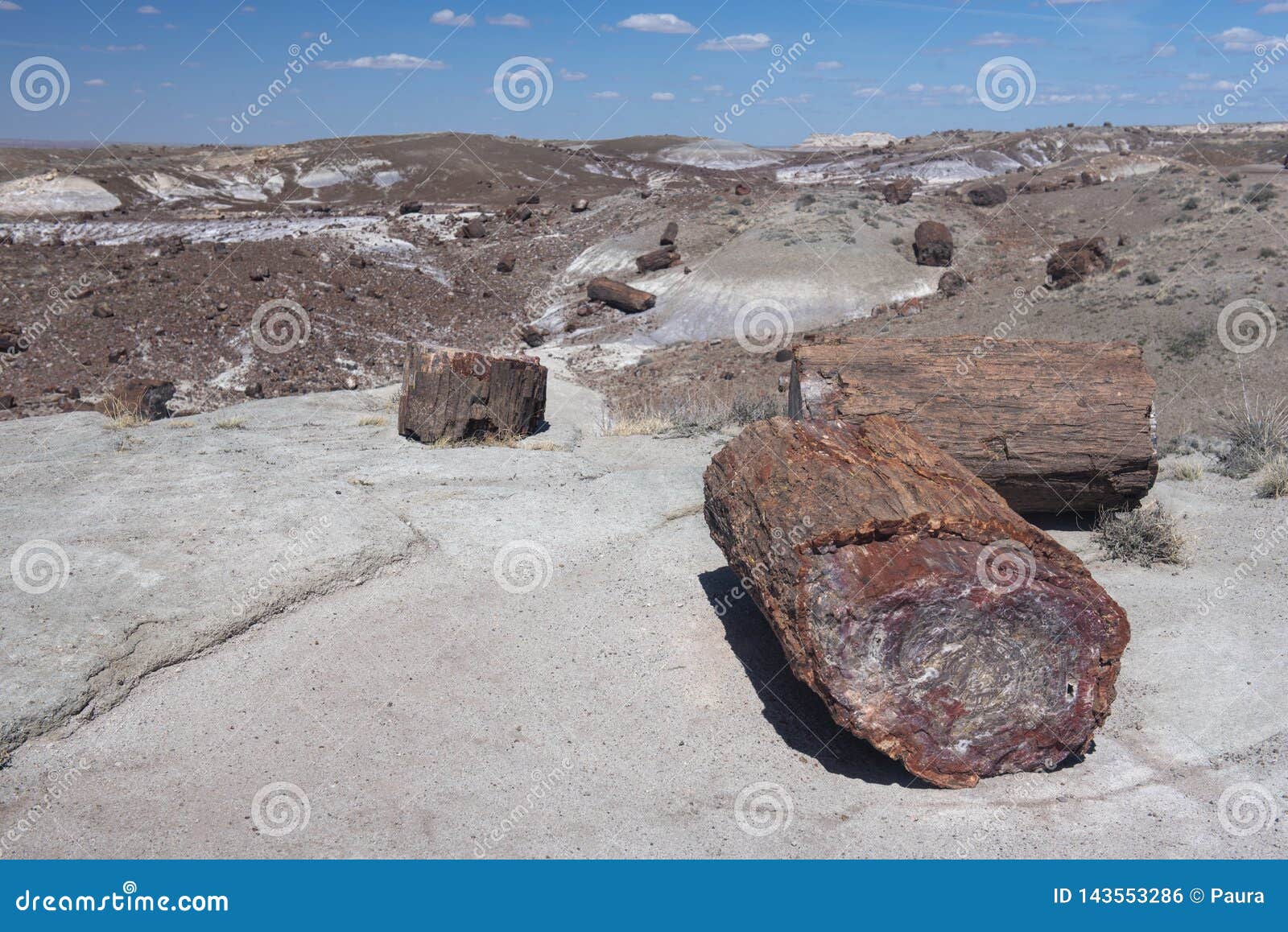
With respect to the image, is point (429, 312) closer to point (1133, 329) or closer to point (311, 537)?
point (1133, 329)

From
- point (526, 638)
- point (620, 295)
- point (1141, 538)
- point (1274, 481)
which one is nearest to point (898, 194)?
point (620, 295)

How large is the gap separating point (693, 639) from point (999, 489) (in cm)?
283

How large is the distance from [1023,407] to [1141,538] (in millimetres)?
1318

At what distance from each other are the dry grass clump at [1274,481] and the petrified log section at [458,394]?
7280 mm

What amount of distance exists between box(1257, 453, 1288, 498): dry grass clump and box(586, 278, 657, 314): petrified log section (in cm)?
1609

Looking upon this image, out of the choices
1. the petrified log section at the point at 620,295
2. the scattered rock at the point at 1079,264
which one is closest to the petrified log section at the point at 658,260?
the petrified log section at the point at 620,295

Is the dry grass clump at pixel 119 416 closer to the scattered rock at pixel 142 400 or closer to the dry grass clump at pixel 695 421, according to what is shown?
the scattered rock at pixel 142 400

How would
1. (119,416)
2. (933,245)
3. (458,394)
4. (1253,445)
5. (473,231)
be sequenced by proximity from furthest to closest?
(473,231) < (933,245) < (119,416) < (458,394) < (1253,445)

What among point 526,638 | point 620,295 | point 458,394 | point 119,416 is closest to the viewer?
point 526,638

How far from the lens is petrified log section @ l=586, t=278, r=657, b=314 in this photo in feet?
74.4

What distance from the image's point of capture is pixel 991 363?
7133 mm

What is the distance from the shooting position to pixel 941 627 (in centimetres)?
425

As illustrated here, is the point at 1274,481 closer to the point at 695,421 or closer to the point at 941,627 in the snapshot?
the point at 941,627

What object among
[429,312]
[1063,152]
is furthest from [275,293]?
[1063,152]
